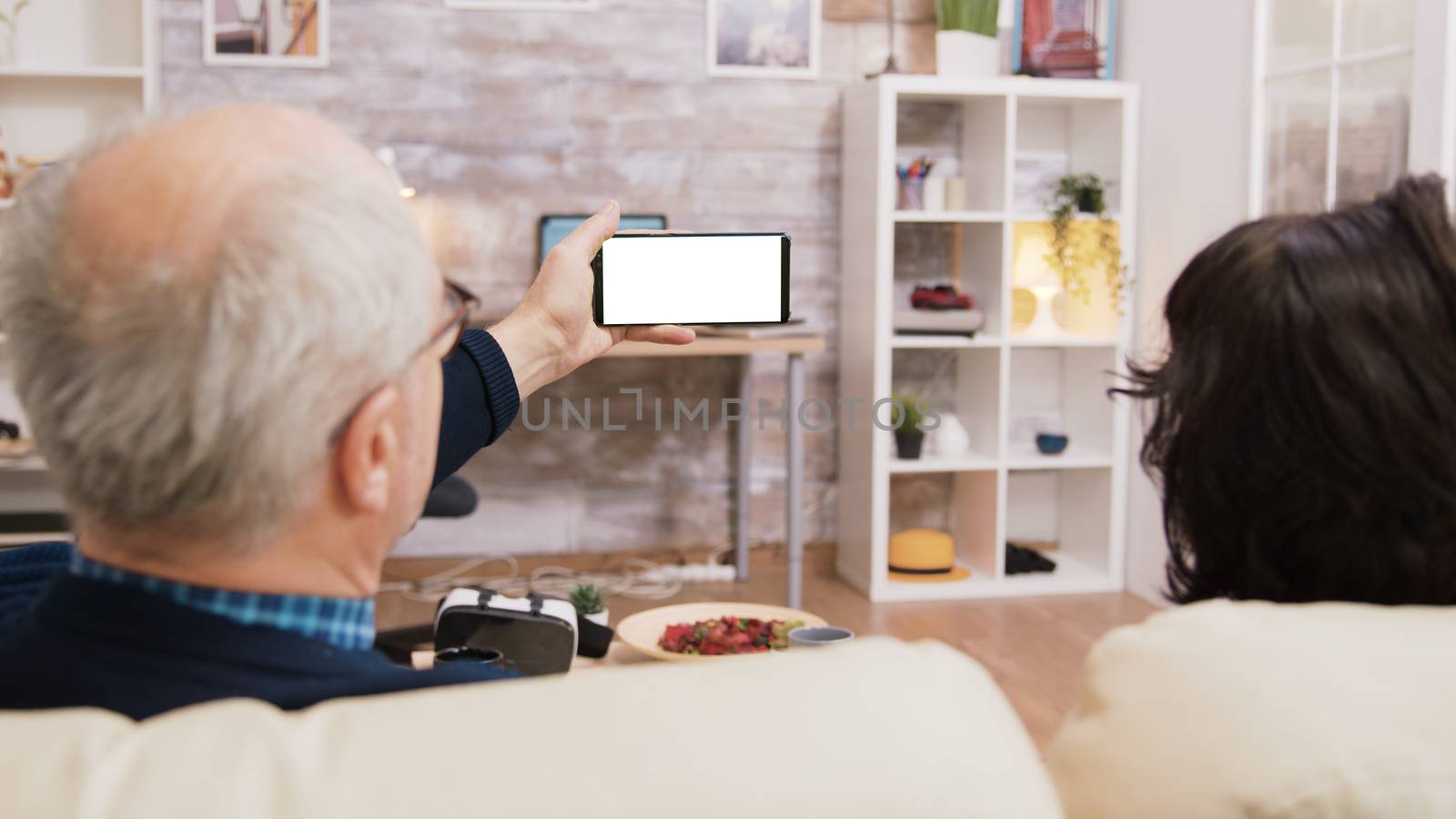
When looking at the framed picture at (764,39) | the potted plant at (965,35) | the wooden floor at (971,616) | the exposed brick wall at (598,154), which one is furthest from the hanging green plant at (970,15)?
the wooden floor at (971,616)

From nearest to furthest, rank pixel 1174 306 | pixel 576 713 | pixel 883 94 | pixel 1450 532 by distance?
1. pixel 576 713
2. pixel 1450 532
3. pixel 1174 306
4. pixel 883 94

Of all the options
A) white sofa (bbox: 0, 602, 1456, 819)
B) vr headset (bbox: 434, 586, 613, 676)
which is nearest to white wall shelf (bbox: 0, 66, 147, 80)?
vr headset (bbox: 434, 586, 613, 676)

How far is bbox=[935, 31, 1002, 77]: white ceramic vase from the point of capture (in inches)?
159

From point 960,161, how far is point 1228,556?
3.57 meters

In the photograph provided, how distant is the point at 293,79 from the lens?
13.0ft

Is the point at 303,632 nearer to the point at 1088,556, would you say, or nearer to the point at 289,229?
the point at 289,229

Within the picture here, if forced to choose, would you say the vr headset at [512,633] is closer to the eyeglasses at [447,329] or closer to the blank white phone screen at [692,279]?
the blank white phone screen at [692,279]

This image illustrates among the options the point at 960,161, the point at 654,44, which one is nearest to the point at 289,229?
the point at 654,44

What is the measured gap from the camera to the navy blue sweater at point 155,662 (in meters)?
0.65

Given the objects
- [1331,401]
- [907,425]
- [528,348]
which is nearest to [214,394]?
[1331,401]

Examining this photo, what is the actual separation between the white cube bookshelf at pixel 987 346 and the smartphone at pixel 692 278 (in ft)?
7.13

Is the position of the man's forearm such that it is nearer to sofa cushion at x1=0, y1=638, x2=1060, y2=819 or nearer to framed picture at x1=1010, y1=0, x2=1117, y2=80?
sofa cushion at x1=0, y1=638, x2=1060, y2=819

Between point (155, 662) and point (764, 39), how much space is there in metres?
3.75

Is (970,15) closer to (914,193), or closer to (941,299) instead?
(914,193)
